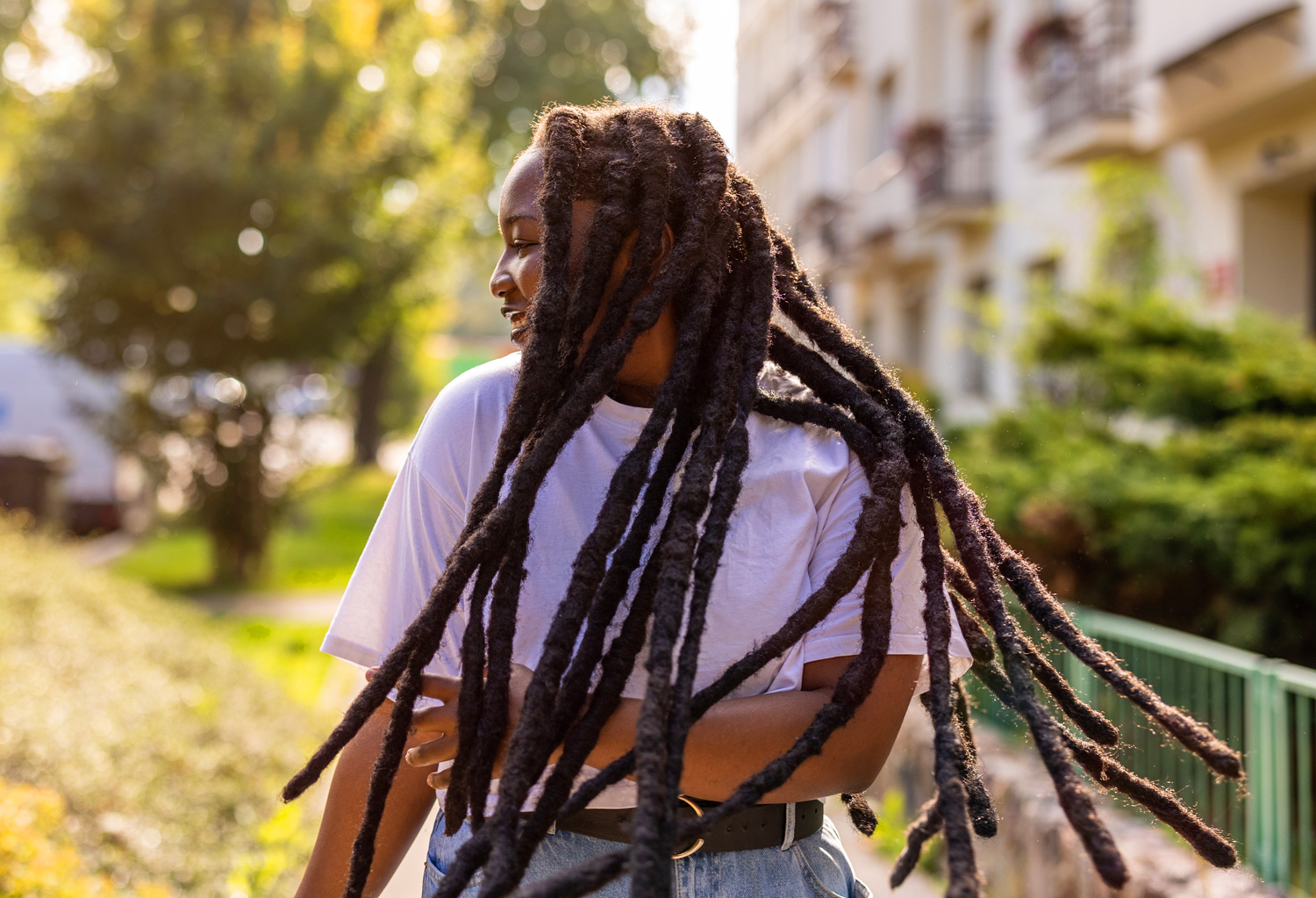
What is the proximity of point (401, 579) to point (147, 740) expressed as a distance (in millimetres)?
3825

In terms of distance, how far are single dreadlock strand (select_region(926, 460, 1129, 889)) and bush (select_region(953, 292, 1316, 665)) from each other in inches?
117

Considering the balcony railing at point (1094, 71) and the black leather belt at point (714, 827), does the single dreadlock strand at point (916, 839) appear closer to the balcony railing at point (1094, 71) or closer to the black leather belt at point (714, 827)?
the black leather belt at point (714, 827)

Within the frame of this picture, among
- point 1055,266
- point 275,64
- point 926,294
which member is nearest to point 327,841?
point 275,64

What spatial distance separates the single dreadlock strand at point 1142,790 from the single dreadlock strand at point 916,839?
0.51ft

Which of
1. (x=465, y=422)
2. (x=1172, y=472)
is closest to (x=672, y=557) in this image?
(x=465, y=422)

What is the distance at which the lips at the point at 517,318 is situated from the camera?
5.54ft

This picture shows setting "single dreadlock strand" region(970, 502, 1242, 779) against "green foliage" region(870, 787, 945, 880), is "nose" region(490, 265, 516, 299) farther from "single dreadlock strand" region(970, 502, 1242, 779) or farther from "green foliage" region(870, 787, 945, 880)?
"green foliage" region(870, 787, 945, 880)

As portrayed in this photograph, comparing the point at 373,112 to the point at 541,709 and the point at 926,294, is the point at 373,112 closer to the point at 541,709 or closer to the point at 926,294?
the point at 926,294

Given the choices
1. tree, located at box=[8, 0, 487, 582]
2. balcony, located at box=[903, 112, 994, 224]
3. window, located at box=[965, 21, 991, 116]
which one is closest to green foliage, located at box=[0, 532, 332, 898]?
tree, located at box=[8, 0, 487, 582]

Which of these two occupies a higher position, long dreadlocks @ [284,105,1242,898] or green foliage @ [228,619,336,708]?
long dreadlocks @ [284,105,1242,898]

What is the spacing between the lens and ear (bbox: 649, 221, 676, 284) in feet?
5.32

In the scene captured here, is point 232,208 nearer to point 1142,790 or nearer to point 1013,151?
point 1013,151

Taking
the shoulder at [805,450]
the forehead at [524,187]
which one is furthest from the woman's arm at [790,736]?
the forehead at [524,187]

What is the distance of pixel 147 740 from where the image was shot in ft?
16.4
